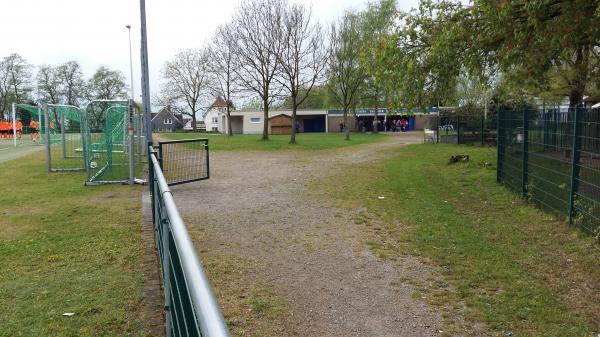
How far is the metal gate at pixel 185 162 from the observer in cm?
1158

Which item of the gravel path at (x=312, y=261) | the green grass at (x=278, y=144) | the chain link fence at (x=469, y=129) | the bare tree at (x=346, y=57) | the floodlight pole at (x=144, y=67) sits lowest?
the gravel path at (x=312, y=261)

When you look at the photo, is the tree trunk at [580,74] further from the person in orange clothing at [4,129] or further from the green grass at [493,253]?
the person in orange clothing at [4,129]

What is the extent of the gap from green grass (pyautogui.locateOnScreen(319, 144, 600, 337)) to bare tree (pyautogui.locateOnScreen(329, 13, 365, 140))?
101ft

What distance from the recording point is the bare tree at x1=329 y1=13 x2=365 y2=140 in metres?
41.3

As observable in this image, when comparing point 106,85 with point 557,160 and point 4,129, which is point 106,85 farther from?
point 557,160

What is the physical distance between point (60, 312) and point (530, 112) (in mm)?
8604

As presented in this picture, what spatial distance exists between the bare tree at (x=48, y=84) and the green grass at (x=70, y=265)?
7066 cm

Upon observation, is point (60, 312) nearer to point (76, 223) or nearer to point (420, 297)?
point (420, 297)

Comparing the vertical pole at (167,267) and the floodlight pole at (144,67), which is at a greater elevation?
the floodlight pole at (144,67)

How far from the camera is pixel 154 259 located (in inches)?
226

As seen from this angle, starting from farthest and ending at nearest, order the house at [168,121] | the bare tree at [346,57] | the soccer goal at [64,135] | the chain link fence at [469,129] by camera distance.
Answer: the house at [168,121] → the bare tree at [346,57] → the chain link fence at [469,129] → the soccer goal at [64,135]

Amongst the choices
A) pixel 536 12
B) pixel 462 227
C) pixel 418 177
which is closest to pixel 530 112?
pixel 536 12

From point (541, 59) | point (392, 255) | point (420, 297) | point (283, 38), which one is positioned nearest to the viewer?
point (420, 297)

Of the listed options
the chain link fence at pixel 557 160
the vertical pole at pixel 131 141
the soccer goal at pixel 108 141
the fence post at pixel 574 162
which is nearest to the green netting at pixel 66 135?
the soccer goal at pixel 108 141
